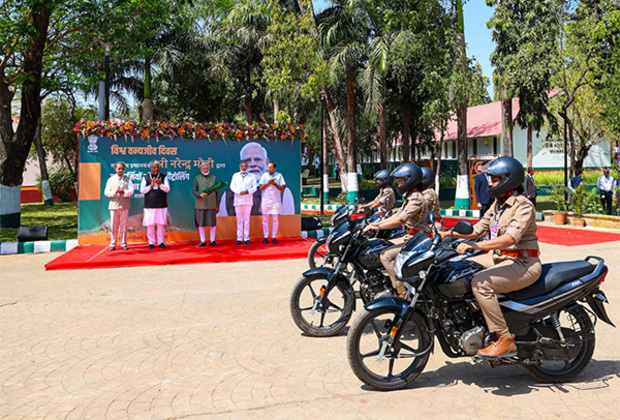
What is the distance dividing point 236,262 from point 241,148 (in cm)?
381

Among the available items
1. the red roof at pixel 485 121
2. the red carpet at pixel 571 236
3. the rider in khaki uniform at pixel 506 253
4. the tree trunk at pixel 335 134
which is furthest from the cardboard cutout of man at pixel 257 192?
the red roof at pixel 485 121

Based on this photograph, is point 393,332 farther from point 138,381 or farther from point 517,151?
point 517,151

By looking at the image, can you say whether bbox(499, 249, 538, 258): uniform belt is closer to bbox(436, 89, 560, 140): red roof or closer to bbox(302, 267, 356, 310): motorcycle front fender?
bbox(302, 267, 356, 310): motorcycle front fender

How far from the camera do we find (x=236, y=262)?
11320 mm

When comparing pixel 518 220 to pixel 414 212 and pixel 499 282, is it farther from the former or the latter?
pixel 414 212

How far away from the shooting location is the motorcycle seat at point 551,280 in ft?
14.4

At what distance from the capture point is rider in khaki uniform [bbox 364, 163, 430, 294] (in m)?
5.91

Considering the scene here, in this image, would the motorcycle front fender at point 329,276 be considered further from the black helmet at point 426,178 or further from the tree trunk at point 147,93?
the tree trunk at point 147,93

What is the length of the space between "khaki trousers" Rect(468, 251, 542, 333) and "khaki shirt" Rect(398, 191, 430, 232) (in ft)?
5.86

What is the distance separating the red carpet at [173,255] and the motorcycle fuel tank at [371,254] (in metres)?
5.79

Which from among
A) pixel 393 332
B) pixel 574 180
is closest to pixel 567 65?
pixel 574 180

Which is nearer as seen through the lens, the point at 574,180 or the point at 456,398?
the point at 456,398

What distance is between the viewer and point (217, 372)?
491 centimetres

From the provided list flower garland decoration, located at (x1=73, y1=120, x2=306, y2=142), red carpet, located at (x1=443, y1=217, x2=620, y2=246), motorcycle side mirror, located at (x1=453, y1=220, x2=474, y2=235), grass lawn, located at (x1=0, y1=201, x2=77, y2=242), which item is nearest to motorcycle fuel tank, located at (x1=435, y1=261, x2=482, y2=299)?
motorcycle side mirror, located at (x1=453, y1=220, x2=474, y2=235)
